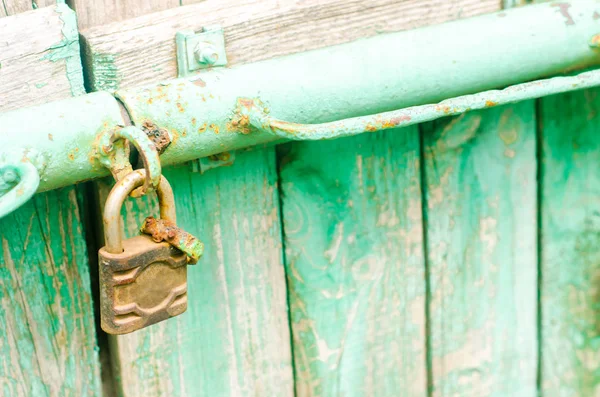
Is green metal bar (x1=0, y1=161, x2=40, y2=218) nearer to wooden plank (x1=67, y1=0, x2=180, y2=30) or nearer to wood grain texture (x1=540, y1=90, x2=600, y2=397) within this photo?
wooden plank (x1=67, y1=0, x2=180, y2=30)

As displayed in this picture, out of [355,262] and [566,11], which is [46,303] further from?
[566,11]

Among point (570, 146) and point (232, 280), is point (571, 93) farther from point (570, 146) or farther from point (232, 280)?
point (232, 280)

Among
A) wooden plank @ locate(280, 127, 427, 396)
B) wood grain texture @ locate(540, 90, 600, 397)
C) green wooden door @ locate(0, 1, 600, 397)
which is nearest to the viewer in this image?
green wooden door @ locate(0, 1, 600, 397)

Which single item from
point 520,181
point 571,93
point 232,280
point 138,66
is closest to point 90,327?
point 232,280

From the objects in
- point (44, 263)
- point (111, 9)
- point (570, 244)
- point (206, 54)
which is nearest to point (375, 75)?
point (206, 54)

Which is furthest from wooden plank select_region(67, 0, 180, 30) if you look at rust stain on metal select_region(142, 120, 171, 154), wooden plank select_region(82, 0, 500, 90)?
rust stain on metal select_region(142, 120, 171, 154)

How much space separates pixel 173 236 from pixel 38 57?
23cm

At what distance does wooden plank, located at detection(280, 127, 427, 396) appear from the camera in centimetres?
100

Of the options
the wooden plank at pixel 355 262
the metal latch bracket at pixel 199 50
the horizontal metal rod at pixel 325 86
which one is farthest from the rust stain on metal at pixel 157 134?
the wooden plank at pixel 355 262

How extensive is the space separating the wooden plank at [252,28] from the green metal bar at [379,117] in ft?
0.36

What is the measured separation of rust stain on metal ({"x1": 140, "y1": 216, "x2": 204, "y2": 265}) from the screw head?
197 mm

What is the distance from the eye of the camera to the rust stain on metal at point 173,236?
27.5 inches

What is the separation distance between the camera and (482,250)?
1131mm

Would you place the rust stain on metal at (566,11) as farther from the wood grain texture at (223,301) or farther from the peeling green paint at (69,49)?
the peeling green paint at (69,49)
